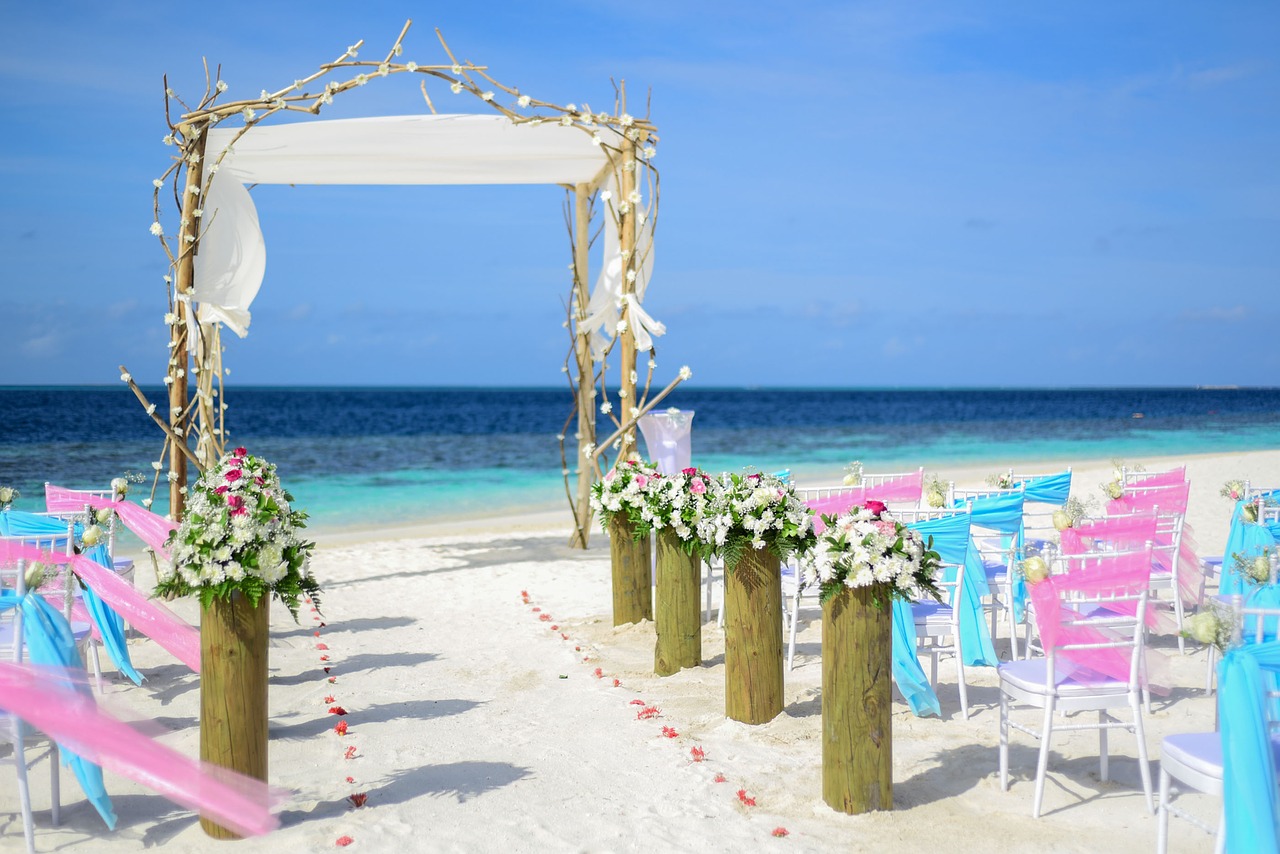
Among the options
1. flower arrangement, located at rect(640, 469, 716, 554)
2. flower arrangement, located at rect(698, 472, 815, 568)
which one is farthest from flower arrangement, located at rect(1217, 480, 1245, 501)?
flower arrangement, located at rect(640, 469, 716, 554)

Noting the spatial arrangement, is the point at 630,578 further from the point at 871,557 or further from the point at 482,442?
the point at 482,442

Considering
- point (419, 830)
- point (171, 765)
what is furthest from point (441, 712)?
point (171, 765)

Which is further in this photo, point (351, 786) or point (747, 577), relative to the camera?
point (747, 577)

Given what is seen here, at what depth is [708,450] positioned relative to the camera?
28.7 metres

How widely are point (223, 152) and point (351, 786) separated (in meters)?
5.02

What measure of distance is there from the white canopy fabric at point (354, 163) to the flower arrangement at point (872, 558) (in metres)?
4.38

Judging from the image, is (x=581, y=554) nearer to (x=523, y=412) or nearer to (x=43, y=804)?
(x=43, y=804)

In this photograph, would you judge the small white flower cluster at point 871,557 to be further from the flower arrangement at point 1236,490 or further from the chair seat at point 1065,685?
the flower arrangement at point 1236,490

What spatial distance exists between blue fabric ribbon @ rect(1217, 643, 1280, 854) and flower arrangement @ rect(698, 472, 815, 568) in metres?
2.00

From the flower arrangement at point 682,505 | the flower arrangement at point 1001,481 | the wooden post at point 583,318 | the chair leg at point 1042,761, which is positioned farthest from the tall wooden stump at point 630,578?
the chair leg at point 1042,761

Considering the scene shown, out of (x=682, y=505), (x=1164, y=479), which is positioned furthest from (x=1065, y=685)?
(x=1164, y=479)

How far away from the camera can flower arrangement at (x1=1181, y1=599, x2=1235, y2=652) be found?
2.86 m

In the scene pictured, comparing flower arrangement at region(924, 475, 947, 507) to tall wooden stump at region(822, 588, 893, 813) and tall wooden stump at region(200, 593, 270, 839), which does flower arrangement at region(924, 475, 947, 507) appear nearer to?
tall wooden stump at region(822, 588, 893, 813)

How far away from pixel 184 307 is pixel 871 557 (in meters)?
6.03
